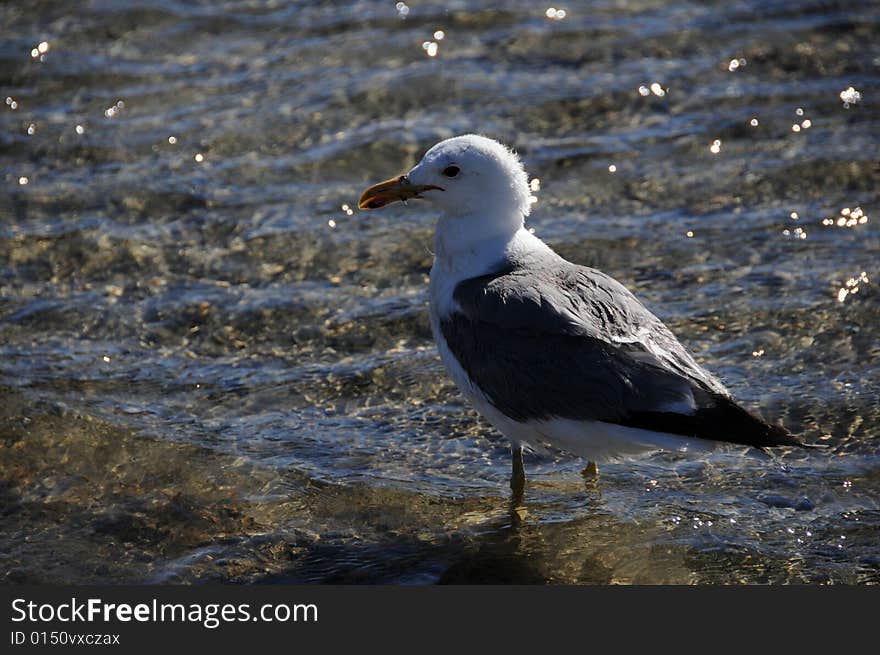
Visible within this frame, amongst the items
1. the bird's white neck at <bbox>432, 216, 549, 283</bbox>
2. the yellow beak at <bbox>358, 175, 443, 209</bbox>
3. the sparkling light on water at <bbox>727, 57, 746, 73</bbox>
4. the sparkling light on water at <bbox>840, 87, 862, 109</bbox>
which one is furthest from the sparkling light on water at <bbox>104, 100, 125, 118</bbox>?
the sparkling light on water at <bbox>840, 87, 862, 109</bbox>

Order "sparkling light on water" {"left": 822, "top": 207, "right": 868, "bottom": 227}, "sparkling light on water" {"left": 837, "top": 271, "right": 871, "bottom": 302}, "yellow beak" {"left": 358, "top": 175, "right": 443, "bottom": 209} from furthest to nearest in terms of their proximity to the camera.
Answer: "sparkling light on water" {"left": 822, "top": 207, "right": 868, "bottom": 227} < "sparkling light on water" {"left": 837, "top": 271, "right": 871, "bottom": 302} < "yellow beak" {"left": 358, "top": 175, "right": 443, "bottom": 209}

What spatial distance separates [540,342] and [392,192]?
50.9 inches

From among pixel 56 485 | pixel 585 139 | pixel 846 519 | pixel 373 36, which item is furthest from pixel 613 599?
pixel 373 36

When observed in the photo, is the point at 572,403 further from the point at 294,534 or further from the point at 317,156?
the point at 317,156

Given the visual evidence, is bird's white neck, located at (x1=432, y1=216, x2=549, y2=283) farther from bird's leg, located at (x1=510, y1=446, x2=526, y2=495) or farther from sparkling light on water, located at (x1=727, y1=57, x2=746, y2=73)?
sparkling light on water, located at (x1=727, y1=57, x2=746, y2=73)

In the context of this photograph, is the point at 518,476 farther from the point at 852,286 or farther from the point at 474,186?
the point at 852,286

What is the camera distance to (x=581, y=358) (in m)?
5.60

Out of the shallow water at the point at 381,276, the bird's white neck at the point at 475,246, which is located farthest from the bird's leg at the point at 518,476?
the bird's white neck at the point at 475,246

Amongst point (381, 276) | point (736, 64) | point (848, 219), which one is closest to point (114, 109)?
point (381, 276)

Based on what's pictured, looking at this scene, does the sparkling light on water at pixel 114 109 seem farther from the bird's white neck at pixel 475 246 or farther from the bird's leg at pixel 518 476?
the bird's leg at pixel 518 476

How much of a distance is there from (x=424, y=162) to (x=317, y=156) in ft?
11.1

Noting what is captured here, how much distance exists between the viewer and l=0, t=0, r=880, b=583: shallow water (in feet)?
19.8

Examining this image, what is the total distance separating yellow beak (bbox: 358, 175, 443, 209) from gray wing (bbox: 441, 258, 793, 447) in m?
0.61

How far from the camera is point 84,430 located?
6.85 meters
